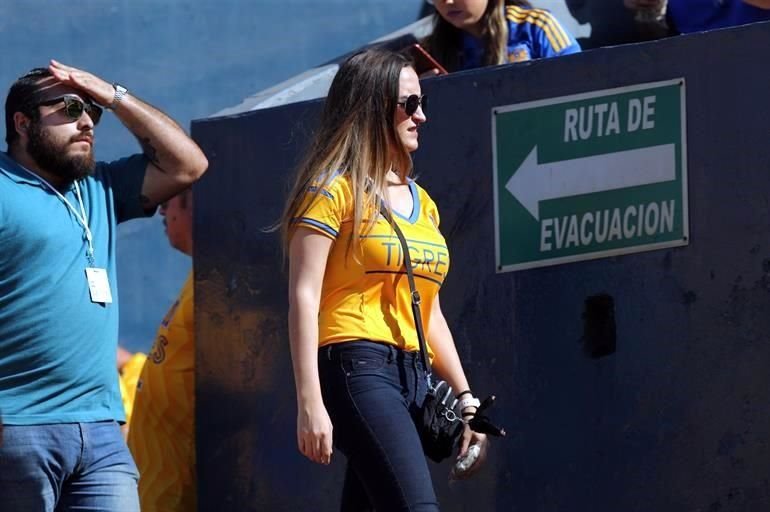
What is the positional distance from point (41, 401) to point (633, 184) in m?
2.03

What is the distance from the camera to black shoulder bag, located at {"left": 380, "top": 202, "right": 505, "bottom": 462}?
477 cm

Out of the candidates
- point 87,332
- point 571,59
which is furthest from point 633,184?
point 87,332

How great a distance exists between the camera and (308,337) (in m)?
4.59

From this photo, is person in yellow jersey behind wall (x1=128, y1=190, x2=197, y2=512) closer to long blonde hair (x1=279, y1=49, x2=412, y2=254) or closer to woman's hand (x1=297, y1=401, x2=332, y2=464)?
long blonde hair (x1=279, y1=49, x2=412, y2=254)

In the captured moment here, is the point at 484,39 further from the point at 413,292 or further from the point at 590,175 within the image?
the point at 413,292

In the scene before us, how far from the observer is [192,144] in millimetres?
5449

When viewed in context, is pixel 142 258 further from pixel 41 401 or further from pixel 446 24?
pixel 41 401

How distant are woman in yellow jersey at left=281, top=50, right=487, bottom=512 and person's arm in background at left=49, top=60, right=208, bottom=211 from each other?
1.86 ft

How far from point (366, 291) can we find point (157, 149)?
984 millimetres

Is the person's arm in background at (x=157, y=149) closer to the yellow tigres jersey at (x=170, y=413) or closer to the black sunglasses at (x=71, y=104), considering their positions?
the black sunglasses at (x=71, y=104)

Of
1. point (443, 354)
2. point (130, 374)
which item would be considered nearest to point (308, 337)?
point (443, 354)

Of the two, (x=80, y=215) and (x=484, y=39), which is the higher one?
(x=484, y=39)

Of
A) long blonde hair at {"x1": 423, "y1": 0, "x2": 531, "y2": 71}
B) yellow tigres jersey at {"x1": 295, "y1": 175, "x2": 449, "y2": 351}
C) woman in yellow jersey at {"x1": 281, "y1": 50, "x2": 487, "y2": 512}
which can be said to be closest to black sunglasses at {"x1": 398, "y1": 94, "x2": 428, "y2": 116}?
woman in yellow jersey at {"x1": 281, "y1": 50, "x2": 487, "y2": 512}

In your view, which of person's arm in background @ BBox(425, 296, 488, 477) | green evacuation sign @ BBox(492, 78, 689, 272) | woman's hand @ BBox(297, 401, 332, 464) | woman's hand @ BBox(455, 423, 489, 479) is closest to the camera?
woman's hand @ BBox(297, 401, 332, 464)
